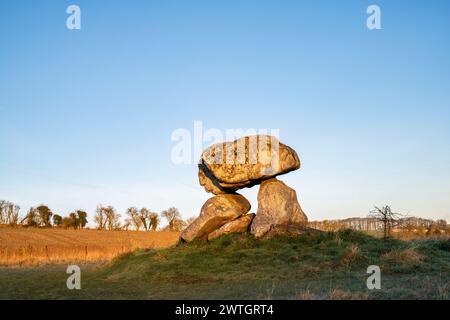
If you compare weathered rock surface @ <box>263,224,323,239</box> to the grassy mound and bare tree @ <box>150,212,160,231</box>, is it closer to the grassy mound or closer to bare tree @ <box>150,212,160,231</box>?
the grassy mound

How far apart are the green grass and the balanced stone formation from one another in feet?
3.97

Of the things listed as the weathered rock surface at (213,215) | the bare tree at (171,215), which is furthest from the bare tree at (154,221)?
the weathered rock surface at (213,215)

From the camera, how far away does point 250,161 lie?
68.2 feet

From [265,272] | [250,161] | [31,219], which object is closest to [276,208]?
[250,161]

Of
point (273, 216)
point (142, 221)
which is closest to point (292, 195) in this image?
point (273, 216)

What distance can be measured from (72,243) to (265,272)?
4120 cm

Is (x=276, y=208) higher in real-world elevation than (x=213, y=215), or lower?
higher

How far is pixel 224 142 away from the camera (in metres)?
21.8

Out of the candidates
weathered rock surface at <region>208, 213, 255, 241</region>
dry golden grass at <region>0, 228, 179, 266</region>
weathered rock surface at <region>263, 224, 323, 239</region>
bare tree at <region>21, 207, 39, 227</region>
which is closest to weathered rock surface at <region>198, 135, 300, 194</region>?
weathered rock surface at <region>208, 213, 255, 241</region>

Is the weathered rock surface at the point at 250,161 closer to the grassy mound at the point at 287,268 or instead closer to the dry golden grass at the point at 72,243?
the grassy mound at the point at 287,268

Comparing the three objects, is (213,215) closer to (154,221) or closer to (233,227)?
(233,227)

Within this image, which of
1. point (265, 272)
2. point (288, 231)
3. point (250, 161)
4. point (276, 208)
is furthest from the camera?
point (250, 161)

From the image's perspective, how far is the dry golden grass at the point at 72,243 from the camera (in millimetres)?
32031
